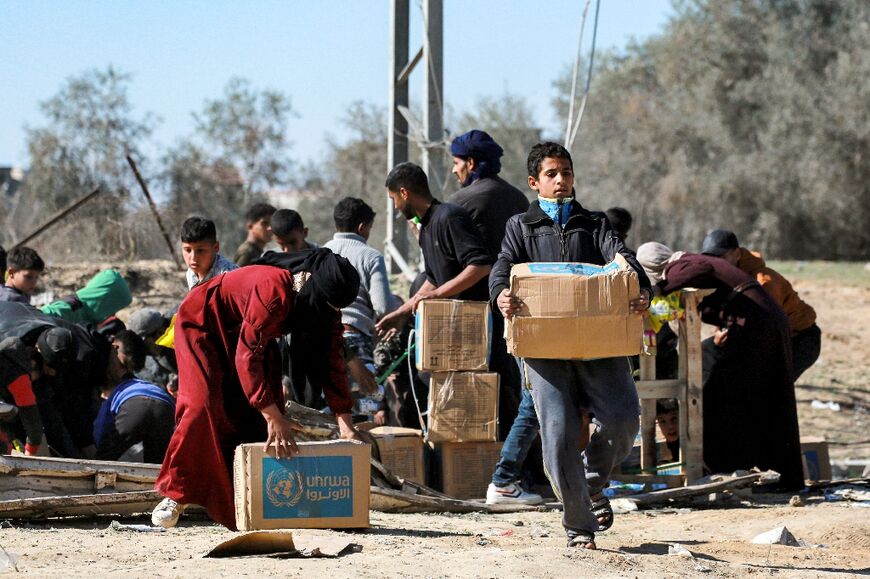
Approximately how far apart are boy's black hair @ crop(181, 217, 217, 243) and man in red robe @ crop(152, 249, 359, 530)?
102cm

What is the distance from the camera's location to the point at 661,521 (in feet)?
24.4

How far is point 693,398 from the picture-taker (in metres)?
8.33

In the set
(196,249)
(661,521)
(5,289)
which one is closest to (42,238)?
(5,289)

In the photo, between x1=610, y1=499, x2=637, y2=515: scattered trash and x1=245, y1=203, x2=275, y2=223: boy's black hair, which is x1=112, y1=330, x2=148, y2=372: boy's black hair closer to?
x1=245, y1=203, x2=275, y2=223: boy's black hair

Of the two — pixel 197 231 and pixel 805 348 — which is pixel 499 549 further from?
pixel 805 348

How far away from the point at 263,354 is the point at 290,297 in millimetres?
280

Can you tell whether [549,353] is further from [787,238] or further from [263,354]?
[787,238]

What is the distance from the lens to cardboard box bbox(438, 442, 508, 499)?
26.4 feet

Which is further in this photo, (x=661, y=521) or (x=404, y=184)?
(x=404, y=184)

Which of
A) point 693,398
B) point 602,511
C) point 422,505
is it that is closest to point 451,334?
point 422,505

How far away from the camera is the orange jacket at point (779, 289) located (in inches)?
360

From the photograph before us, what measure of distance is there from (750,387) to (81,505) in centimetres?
442

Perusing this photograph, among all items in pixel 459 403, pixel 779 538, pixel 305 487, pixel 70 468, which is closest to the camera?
pixel 305 487

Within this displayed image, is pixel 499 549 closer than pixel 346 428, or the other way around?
pixel 499 549
